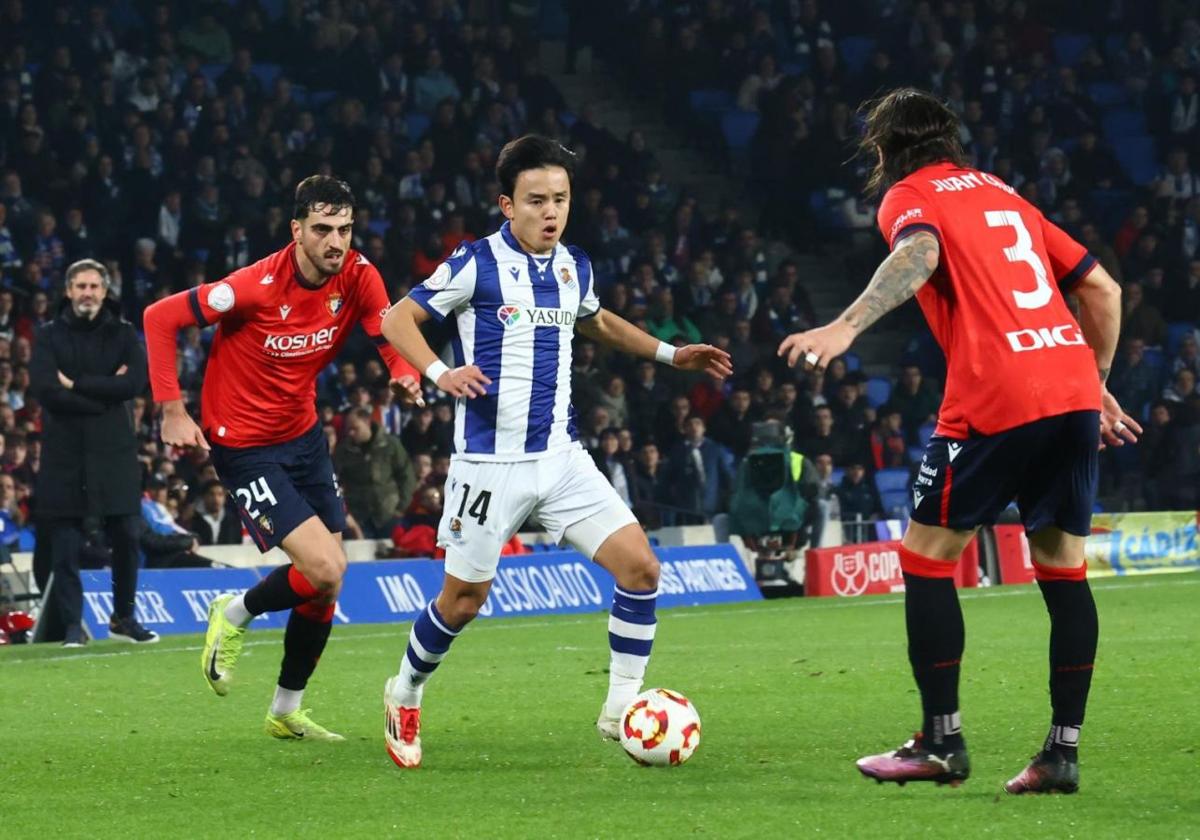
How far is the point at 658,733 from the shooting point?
6656 mm

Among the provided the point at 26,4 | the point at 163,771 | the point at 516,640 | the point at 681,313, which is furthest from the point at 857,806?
the point at 26,4

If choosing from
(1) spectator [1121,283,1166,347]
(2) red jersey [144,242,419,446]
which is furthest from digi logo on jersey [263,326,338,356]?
(1) spectator [1121,283,1166,347]

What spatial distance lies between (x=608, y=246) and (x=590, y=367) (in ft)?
8.90

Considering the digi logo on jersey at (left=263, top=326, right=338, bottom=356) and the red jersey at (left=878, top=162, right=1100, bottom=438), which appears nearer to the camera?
the red jersey at (left=878, top=162, right=1100, bottom=438)

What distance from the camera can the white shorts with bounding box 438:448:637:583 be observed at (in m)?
7.14

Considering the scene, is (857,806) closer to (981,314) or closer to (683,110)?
(981,314)

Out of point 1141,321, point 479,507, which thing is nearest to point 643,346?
point 479,507

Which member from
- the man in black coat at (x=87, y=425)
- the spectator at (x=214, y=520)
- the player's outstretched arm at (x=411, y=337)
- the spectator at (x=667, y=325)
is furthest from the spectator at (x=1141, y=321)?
the player's outstretched arm at (x=411, y=337)

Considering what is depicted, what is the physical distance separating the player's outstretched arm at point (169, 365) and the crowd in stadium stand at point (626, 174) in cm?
724

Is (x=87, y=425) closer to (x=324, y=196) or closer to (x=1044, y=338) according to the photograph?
(x=324, y=196)

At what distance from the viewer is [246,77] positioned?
21984 mm

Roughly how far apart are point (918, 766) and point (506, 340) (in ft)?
7.43

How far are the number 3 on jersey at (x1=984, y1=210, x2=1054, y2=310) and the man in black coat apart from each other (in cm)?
759

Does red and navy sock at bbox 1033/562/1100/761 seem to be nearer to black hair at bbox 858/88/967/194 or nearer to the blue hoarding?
black hair at bbox 858/88/967/194
